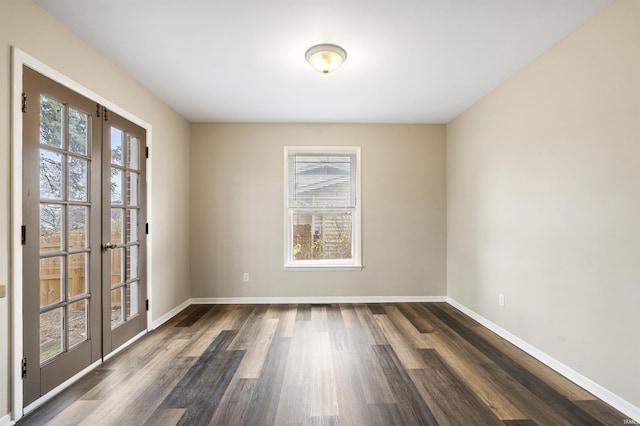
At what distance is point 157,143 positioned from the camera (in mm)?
3467

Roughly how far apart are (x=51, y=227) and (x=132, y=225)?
3.19 feet

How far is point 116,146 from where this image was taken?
279 centimetres

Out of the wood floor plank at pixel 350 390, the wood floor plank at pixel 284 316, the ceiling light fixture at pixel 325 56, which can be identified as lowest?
the wood floor plank at pixel 284 316

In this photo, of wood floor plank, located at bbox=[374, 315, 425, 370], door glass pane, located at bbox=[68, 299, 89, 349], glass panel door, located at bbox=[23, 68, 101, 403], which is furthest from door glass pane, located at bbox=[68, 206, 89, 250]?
wood floor plank, located at bbox=[374, 315, 425, 370]

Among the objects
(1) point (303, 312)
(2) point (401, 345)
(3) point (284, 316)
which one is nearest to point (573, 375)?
(2) point (401, 345)

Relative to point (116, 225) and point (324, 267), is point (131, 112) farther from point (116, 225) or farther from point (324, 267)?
point (324, 267)

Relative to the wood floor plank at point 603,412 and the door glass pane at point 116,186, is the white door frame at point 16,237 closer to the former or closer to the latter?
the door glass pane at point 116,186

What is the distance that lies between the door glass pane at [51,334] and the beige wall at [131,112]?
0.83ft

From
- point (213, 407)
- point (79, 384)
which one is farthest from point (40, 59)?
point (213, 407)

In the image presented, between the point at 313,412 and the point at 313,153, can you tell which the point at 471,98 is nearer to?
the point at 313,153

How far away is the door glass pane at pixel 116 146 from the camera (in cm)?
274

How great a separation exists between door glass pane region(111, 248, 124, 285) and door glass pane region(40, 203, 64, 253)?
59 centimetres

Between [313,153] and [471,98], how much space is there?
2.14m

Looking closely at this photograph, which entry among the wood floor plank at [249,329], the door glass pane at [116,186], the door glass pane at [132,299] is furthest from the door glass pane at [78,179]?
the wood floor plank at [249,329]
